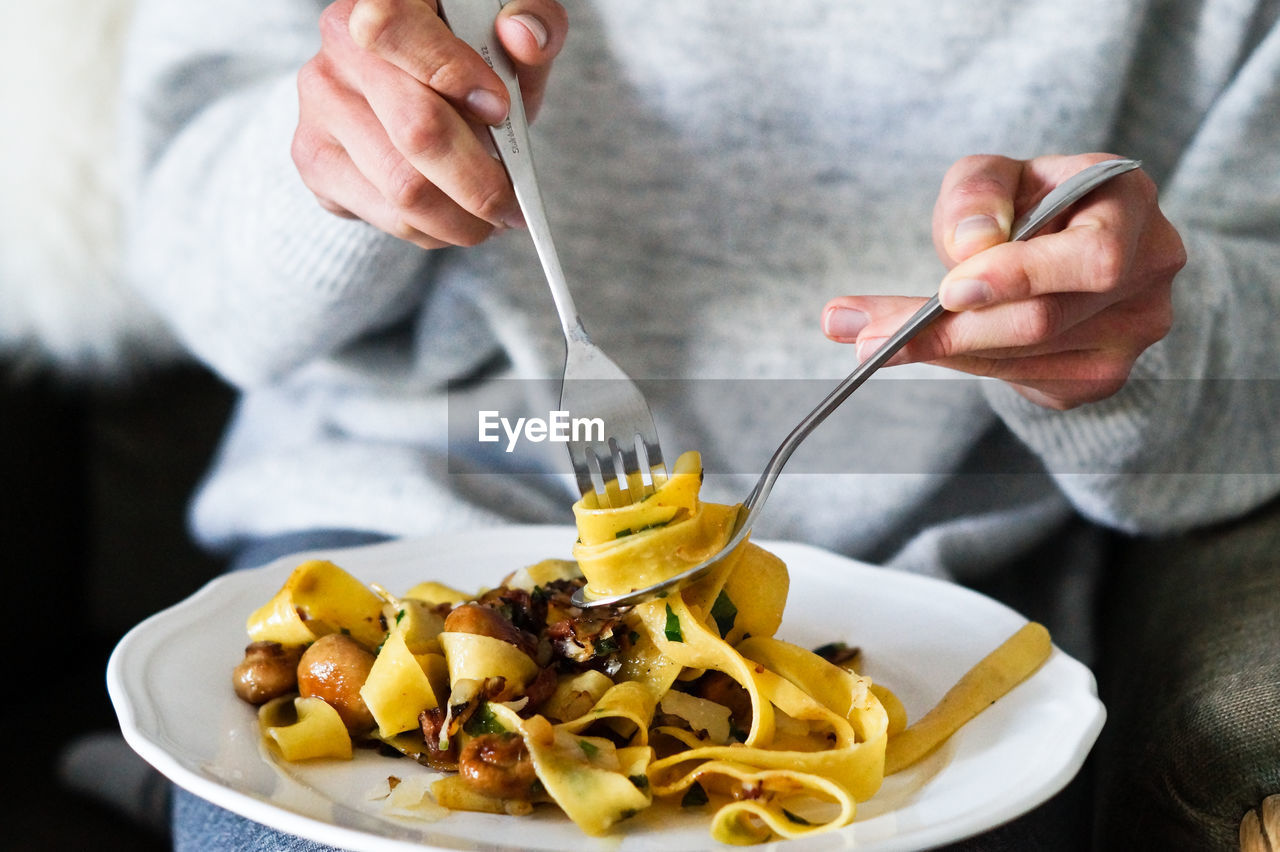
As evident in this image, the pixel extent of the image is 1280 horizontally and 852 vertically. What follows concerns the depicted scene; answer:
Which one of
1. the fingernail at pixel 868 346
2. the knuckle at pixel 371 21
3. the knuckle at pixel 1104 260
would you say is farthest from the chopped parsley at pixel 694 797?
the knuckle at pixel 371 21

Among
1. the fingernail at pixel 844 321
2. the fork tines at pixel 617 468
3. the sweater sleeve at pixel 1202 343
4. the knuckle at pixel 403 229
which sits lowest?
the sweater sleeve at pixel 1202 343

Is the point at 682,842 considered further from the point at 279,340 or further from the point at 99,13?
the point at 99,13

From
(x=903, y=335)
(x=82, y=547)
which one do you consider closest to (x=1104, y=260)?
(x=903, y=335)

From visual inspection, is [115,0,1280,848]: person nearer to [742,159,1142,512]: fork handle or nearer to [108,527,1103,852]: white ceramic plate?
[108,527,1103,852]: white ceramic plate

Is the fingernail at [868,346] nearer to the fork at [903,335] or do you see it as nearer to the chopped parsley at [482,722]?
the fork at [903,335]

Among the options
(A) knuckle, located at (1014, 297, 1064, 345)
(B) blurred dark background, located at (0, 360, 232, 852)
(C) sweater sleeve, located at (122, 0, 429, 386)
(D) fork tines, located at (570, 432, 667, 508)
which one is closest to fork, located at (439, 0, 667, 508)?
(D) fork tines, located at (570, 432, 667, 508)

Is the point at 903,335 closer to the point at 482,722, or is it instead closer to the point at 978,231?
the point at 978,231

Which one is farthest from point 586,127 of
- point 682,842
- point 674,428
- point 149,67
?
point 682,842
